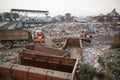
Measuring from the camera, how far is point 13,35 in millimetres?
9781

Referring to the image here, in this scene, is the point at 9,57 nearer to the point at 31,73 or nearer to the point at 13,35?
the point at 13,35

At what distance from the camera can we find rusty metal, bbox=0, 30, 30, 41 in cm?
965

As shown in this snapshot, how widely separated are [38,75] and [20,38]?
6.41 metres

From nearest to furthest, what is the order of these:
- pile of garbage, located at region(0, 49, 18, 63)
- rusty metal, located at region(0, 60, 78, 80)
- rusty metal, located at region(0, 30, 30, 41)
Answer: rusty metal, located at region(0, 60, 78, 80) → pile of garbage, located at region(0, 49, 18, 63) → rusty metal, located at region(0, 30, 30, 41)

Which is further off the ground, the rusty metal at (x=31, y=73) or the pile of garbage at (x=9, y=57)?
the rusty metal at (x=31, y=73)

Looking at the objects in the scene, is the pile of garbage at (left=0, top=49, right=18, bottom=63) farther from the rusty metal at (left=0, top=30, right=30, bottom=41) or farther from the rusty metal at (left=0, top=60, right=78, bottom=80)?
the rusty metal at (left=0, top=60, right=78, bottom=80)

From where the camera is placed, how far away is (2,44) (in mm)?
9734

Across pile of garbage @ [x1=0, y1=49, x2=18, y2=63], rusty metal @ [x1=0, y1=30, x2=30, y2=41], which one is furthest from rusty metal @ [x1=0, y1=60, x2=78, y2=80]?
rusty metal @ [x1=0, y1=30, x2=30, y2=41]

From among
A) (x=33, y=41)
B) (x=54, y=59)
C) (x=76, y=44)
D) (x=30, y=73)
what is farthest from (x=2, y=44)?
(x=30, y=73)

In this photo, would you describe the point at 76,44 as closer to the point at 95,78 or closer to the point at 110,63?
the point at 110,63

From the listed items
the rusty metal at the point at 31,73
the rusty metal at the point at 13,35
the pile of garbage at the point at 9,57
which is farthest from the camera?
the rusty metal at the point at 13,35

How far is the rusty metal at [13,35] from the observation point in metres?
9.65

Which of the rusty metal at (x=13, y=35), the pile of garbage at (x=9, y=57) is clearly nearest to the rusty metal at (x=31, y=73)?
the pile of garbage at (x=9, y=57)

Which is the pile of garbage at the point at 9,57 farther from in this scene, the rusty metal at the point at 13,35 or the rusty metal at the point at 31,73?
the rusty metal at the point at 31,73
